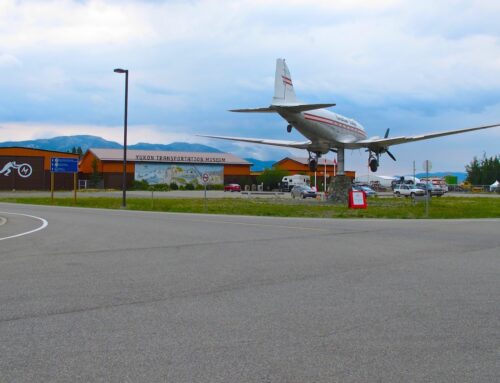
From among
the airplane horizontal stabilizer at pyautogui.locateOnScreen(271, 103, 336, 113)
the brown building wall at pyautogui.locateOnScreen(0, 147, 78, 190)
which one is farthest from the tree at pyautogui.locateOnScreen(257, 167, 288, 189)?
the airplane horizontal stabilizer at pyautogui.locateOnScreen(271, 103, 336, 113)

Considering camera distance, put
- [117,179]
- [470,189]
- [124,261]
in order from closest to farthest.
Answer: [124,261] < [117,179] < [470,189]

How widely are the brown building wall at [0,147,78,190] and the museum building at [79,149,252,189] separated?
1026 cm

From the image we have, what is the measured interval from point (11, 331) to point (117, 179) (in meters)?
91.9

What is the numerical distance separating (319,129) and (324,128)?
0.49 metres

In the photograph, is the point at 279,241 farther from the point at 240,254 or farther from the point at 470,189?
the point at 470,189

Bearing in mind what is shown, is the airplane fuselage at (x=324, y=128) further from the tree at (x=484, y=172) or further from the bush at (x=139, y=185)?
the tree at (x=484, y=172)

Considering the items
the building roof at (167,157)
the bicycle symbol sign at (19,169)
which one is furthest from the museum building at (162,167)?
the bicycle symbol sign at (19,169)

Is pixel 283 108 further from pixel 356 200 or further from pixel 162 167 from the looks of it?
pixel 162 167

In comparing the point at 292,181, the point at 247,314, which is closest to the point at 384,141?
the point at 247,314

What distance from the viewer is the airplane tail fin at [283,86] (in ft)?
122

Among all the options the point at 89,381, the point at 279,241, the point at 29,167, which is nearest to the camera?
the point at 89,381

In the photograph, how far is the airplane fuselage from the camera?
38.5m

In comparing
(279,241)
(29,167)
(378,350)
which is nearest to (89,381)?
(378,350)

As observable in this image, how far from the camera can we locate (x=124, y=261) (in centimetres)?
1145
